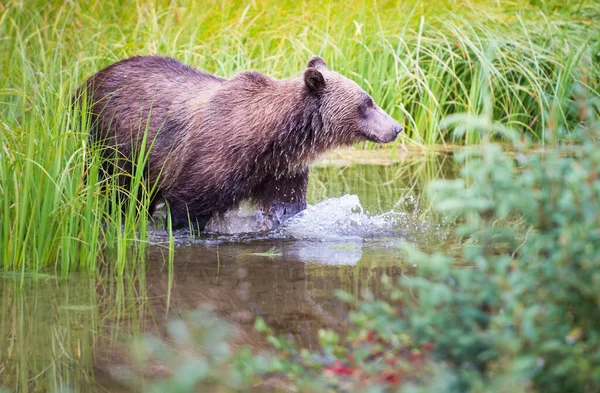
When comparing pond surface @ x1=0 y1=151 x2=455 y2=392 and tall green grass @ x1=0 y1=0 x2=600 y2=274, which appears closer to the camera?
pond surface @ x1=0 y1=151 x2=455 y2=392

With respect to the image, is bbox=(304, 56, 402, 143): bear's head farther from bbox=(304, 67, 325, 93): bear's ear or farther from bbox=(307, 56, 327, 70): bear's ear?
bbox=(307, 56, 327, 70): bear's ear

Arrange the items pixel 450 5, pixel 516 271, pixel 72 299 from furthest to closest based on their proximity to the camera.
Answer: pixel 450 5
pixel 72 299
pixel 516 271

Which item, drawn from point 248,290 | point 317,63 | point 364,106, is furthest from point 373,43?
point 248,290

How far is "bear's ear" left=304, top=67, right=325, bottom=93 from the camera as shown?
6434mm

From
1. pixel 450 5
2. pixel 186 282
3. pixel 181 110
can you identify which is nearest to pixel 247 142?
pixel 181 110

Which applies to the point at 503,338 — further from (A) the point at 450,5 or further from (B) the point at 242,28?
(A) the point at 450,5

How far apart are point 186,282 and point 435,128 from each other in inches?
218

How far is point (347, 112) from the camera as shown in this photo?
21.8 ft

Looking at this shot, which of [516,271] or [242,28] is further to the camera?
[242,28]

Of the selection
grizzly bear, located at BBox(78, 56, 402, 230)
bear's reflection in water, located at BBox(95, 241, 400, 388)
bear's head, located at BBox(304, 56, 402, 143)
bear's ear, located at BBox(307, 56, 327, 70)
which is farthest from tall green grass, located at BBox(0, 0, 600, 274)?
bear's reflection in water, located at BBox(95, 241, 400, 388)

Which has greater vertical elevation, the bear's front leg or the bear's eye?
the bear's eye

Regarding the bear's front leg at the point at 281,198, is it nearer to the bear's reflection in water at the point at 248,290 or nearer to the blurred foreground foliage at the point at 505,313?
the bear's reflection in water at the point at 248,290

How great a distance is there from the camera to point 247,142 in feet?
21.2

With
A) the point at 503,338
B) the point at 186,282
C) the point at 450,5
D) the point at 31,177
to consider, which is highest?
the point at 450,5
